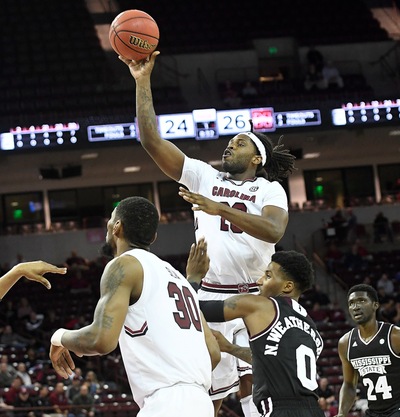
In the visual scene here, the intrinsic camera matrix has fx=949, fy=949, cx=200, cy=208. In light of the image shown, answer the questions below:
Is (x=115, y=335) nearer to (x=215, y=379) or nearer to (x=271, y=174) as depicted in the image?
(x=215, y=379)

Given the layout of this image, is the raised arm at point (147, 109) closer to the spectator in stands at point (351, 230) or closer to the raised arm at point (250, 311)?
the raised arm at point (250, 311)

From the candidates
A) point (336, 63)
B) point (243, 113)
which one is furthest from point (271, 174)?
point (336, 63)

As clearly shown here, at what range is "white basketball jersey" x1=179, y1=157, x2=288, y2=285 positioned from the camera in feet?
20.6

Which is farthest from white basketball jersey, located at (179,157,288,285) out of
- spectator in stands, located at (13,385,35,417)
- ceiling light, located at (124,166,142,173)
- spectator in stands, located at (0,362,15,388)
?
ceiling light, located at (124,166,142,173)

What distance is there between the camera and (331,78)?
83.3ft

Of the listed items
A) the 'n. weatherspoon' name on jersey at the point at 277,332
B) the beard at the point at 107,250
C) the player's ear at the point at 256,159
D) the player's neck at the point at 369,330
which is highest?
the player's ear at the point at 256,159

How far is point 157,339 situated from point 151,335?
0.11 ft

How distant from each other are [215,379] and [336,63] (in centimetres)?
2229

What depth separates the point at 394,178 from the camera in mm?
29625

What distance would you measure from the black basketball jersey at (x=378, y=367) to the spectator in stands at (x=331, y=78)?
57.6ft

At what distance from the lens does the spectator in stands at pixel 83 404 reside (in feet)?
48.7

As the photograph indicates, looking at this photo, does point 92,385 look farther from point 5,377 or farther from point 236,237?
point 236,237

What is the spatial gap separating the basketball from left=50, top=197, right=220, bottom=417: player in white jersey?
5.80ft

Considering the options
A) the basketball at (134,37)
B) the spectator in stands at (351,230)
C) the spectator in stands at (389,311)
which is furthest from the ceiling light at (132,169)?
the basketball at (134,37)
